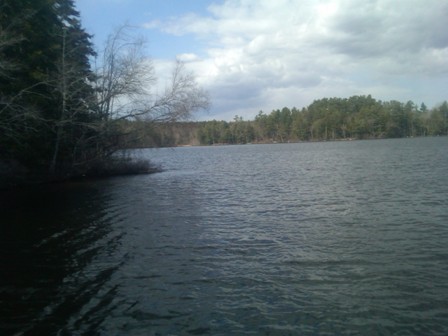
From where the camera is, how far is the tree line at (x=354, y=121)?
473 feet

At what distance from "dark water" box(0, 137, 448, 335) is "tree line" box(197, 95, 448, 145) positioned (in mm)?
127438

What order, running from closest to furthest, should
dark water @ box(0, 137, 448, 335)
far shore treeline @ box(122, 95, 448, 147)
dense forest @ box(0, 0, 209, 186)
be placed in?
dark water @ box(0, 137, 448, 335)
dense forest @ box(0, 0, 209, 186)
far shore treeline @ box(122, 95, 448, 147)

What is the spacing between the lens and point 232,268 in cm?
965

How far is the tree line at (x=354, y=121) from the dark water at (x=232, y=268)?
5017 inches

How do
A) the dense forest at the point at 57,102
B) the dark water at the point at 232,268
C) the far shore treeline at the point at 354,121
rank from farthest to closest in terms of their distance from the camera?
the far shore treeline at the point at 354,121 < the dense forest at the point at 57,102 < the dark water at the point at 232,268

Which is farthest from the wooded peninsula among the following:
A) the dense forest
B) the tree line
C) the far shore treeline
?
the tree line

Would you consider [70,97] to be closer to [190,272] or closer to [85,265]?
[85,265]

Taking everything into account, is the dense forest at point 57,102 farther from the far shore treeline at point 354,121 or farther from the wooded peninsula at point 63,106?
the far shore treeline at point 354,121

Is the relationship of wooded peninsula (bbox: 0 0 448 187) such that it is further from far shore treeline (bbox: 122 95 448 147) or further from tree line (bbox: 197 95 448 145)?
tree line (bbox: 197 95 448 145)

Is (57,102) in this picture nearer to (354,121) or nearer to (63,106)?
(63,106)

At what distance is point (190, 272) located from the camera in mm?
9469

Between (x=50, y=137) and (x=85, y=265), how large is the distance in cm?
2394

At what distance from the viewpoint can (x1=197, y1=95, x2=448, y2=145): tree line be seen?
144250 millimetres

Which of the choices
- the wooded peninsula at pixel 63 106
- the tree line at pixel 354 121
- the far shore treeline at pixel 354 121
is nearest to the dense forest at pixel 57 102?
the wooded peninsula at pixel 63 106
